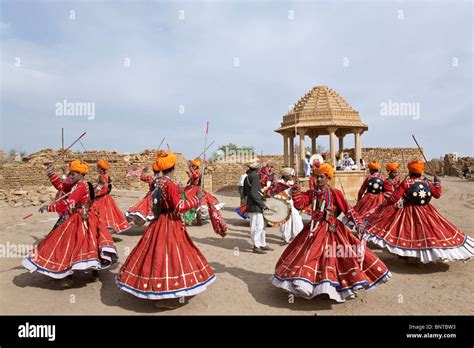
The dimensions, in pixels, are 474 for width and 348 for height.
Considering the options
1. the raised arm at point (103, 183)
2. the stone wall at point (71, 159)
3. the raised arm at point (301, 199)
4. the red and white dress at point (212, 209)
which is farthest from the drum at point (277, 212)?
the stone wall at point (71, 159)

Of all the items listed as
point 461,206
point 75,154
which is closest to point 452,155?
point 461,206

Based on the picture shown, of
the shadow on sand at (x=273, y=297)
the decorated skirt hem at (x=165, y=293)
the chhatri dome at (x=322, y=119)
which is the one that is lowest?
the shadow on sand at (x=273, y=297)

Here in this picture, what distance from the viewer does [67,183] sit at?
228 inches

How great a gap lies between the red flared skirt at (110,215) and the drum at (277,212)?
10.7 feet

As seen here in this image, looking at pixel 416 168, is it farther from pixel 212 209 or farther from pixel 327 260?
pixel 212 209

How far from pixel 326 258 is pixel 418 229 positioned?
8.25 feet

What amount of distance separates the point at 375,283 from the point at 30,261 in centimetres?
463

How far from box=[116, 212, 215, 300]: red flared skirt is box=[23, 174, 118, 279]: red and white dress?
101cm

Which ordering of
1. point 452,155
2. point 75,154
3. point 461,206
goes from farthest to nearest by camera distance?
point 452,155
point 75,154
point 461,206

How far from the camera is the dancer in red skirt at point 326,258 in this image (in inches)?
177

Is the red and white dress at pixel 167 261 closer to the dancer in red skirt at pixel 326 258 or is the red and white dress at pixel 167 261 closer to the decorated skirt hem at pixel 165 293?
the decorated skirt hem at pixel 165 293
